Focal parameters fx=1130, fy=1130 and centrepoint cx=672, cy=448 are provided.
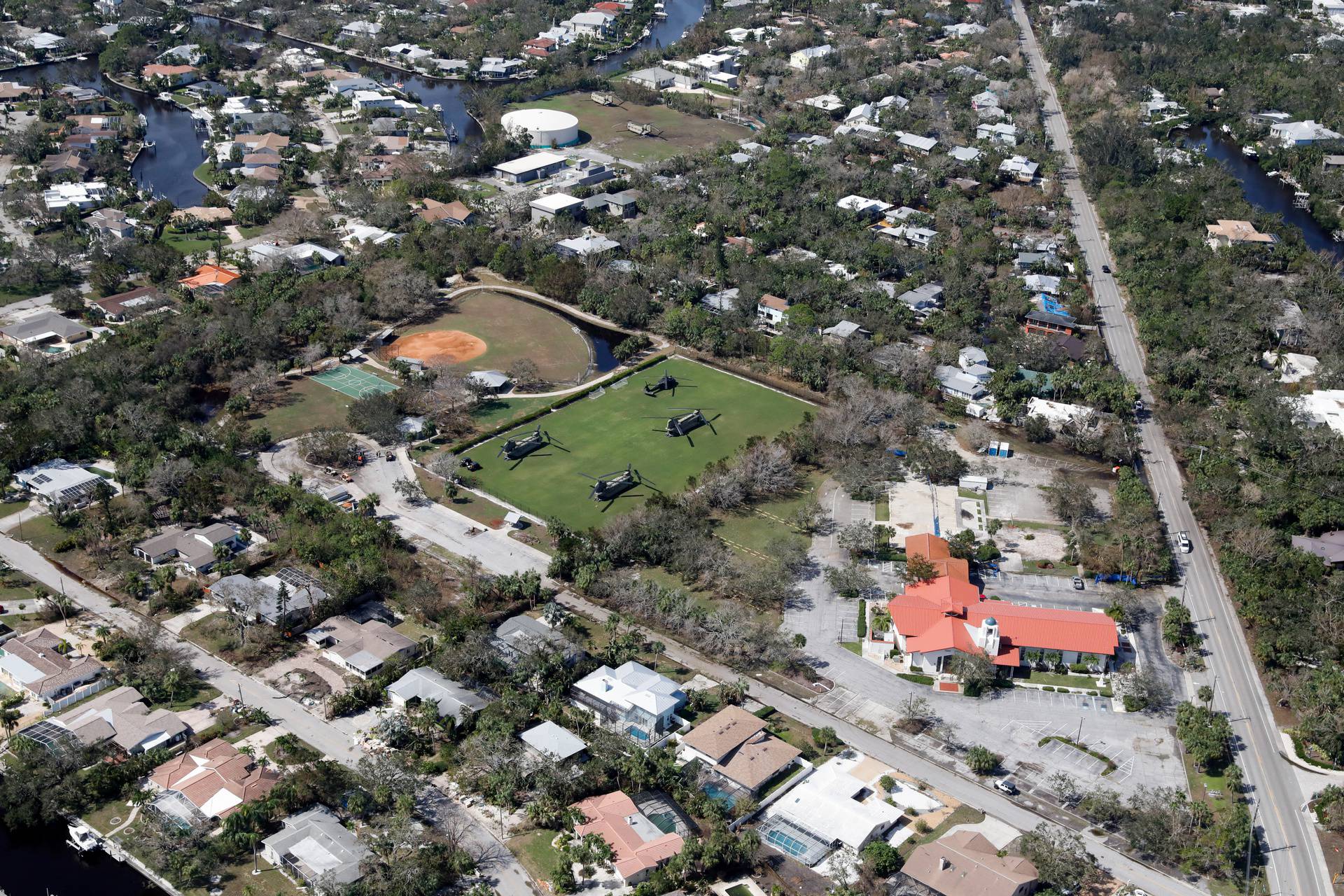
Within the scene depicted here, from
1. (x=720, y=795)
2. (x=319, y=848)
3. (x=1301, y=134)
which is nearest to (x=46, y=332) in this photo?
(x=319, y=848)

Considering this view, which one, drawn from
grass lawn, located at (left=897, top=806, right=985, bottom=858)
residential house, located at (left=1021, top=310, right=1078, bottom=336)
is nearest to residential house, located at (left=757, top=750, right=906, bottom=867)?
grass lawn, located at (left=897, top=806, right=985, bottom=858)

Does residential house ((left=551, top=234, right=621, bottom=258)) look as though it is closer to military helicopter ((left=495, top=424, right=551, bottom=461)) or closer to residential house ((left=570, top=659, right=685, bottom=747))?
military helicopter ((left=495, top=424, right=551, bottom=461))

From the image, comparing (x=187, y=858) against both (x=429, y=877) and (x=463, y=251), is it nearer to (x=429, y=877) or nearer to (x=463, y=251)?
(x=429, y=877)

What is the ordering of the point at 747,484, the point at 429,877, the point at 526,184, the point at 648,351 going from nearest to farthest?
the point at 429,877 < the point at 747,484 < the point at 648,351 < the point at 526,184

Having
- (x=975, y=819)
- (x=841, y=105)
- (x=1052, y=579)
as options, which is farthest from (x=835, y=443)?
(x=841, y=105)

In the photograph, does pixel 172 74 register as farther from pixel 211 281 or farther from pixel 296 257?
pixel 211 281

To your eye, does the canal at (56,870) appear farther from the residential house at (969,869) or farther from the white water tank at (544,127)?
the white water tank at (544,127)
